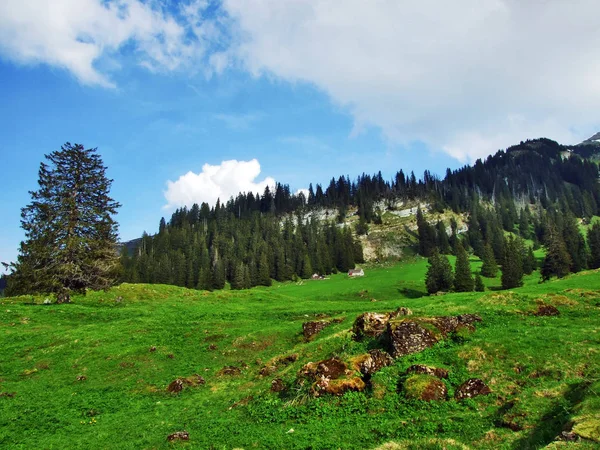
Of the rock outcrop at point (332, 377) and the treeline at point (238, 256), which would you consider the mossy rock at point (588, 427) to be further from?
the treeline at point (238, 256)

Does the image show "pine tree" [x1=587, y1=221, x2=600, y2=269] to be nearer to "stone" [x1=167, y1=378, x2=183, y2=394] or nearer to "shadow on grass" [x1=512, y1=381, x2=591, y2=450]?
"shadow on grass" [x1=512, y1=381, x2=591, y2=450]

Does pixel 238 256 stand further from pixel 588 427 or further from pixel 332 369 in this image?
pixel 588 427

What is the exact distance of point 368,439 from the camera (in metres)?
14.3

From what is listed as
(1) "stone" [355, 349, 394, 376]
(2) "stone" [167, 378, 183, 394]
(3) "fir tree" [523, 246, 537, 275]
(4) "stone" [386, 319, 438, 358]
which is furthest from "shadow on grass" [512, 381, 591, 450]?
(3) "fir tree" [523, 246, 537, 275]

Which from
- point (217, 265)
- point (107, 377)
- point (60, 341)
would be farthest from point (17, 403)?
point (217, 265)

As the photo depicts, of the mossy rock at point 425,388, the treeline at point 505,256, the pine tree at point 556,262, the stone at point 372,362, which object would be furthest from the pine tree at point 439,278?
the mossy rock at point 425,388

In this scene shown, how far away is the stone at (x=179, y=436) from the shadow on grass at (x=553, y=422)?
12861 millimetres

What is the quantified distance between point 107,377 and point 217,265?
12229 cm

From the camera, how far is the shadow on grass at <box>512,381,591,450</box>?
39.7ft

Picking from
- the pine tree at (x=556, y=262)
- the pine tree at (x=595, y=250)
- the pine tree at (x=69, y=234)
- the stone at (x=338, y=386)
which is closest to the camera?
the stone at (x=338, y=386)

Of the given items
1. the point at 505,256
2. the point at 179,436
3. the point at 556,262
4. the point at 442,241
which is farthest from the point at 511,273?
the point at 179,436

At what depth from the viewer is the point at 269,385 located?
71.5 feet

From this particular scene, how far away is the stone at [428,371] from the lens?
60.5 ft

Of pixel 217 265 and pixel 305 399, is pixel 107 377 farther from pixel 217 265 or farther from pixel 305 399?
pixel 217 265
